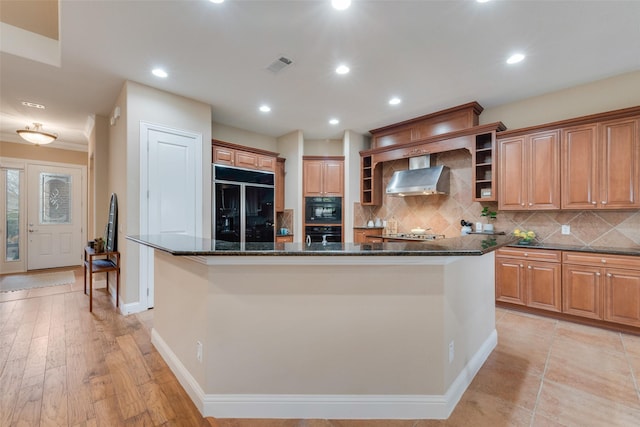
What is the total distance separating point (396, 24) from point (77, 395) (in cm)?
363

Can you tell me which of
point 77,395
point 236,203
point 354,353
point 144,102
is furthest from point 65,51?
point 354,353

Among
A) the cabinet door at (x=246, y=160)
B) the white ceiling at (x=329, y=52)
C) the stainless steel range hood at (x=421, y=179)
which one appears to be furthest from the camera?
the cabinet door at (x=246, y=160)

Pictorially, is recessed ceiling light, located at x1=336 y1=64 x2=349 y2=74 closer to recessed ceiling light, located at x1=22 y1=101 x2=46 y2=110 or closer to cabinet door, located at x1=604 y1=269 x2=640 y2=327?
cabinet door, located at x1=604 y1=269 x2=640 y2=327

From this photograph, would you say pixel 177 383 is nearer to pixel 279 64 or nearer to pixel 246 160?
pixel 279 64

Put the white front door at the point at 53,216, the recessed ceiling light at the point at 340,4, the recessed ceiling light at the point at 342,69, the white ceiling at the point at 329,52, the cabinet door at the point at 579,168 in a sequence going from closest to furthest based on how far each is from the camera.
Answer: the recessed ceiling light at the point at 340,4, the white ceiling at the point at 329,52, the recessed ceiling light at the point at 342,69, the cabinet door at the point at 579,168, the white front door at the point at 53,216

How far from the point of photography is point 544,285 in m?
3.19

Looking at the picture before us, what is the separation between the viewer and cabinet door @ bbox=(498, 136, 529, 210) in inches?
138

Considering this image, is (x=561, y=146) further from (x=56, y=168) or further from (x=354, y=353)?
(x=56, y=168)

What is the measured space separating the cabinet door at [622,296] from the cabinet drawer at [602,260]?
2.4 inches

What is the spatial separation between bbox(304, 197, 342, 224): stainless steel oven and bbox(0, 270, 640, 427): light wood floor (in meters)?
3.03

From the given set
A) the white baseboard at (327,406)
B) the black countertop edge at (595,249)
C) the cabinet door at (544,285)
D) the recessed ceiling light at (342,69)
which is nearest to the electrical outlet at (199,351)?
the white baseboard at (327,406)

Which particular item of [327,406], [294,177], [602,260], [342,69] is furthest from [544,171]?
[294,177]

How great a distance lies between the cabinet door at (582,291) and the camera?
2873 millimetres

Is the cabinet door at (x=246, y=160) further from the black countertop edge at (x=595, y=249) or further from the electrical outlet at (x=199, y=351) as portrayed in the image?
the black countertop edge at (x=595, y=249)
